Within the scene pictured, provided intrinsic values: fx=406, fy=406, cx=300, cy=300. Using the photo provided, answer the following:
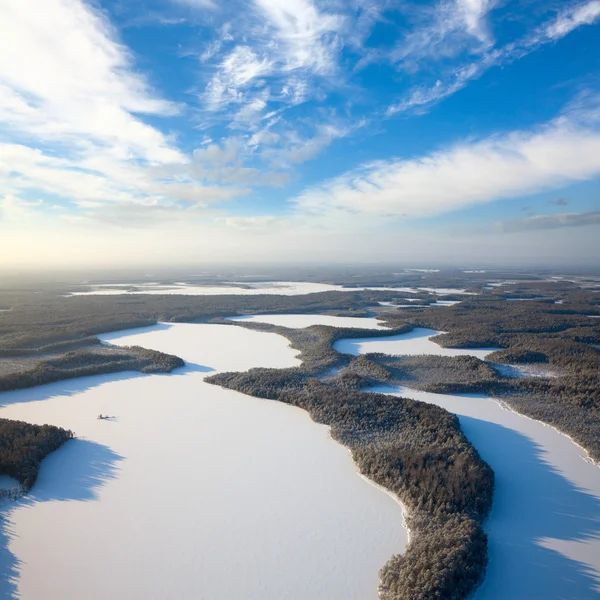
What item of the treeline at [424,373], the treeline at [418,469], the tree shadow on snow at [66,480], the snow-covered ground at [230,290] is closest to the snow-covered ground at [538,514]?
the treeline at [418,469]

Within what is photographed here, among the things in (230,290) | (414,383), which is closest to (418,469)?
(414,383)

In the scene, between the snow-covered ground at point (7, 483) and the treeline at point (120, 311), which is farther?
the treeline at point (120, 311)

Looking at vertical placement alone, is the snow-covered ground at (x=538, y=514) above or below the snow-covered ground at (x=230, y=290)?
below

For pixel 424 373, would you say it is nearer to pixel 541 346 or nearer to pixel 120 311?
pixel 541 346

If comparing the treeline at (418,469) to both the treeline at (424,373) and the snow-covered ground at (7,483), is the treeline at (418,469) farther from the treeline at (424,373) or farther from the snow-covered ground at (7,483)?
the snow-covered ground at (7,483)

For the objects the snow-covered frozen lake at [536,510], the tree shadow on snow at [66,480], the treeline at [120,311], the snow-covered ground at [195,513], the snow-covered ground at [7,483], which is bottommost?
the snow-covered frozen lake at [536,510]

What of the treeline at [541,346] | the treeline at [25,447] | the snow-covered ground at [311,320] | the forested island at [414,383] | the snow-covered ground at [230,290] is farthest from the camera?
the snow-covered ground at [230,290]

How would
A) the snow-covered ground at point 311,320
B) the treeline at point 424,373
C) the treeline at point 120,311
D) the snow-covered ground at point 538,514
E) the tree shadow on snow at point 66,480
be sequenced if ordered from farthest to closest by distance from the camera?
the snow-covered ground at point 311,320
the treeline at point 120,311
the treeline at point 424,373
the tree shadow on snow at point 66,480
the snow-covered ground at point 538,514
